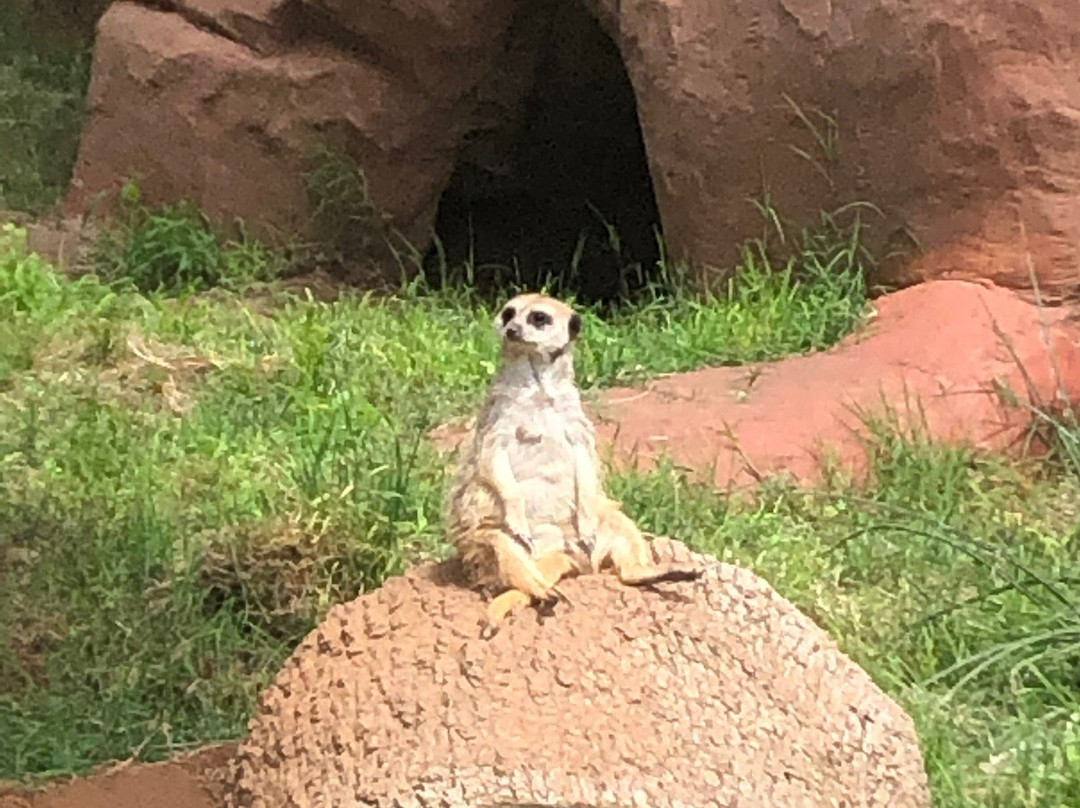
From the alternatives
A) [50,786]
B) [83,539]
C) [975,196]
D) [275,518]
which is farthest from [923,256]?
[50,786]

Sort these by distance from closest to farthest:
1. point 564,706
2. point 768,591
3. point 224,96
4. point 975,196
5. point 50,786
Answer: point 564,706 < point 768,591 < point 50,786 < point 975,196 < point 224,96

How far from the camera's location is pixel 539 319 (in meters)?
2.33

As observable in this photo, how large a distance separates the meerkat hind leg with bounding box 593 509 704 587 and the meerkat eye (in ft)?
0.82

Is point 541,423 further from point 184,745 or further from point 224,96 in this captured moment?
point 224,96

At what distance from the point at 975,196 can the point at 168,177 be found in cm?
283

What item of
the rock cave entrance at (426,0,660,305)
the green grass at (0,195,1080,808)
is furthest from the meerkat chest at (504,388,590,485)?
the rock cave entrance at (426,0,660,305)

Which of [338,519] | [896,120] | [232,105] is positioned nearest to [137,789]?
[338,519]

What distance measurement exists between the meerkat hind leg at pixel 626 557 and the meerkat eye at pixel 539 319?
0.82ft

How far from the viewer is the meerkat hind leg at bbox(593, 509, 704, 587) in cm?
233

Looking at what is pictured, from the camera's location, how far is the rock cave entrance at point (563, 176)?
7.52 m

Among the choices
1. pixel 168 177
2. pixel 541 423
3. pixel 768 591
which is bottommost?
pixel 168 177

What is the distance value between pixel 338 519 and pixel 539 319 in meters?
1.58

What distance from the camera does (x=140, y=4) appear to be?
658 centimetres

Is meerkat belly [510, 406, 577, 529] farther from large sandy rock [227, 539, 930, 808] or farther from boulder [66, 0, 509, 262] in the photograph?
boulder [66, 0, 509, 262]
